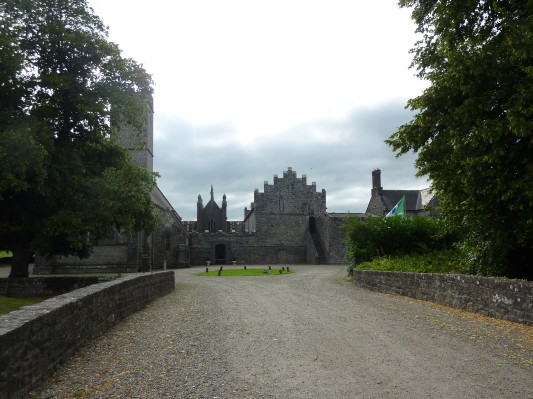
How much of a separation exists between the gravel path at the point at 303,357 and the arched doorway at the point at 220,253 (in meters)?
41.0

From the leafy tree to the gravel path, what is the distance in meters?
2.84

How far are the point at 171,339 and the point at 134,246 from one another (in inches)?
1158

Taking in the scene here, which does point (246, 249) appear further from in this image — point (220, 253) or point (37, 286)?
point (37, 286)

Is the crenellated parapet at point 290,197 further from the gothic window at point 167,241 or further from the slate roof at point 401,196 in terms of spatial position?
the gothic window at point 167,241

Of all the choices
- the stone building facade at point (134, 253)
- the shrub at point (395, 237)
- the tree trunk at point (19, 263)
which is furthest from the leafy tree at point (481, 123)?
the stone building facade at point (134, 253)

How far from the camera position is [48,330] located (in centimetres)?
613

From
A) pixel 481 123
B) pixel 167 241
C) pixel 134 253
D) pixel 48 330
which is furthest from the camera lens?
pixel 167 241

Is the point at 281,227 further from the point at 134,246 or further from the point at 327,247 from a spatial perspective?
the point at 134,246

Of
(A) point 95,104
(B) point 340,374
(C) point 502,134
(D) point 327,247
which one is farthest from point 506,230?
(D) point 327,247

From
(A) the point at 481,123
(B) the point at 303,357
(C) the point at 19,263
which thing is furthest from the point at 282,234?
(B) the point at 303,357

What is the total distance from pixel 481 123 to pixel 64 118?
49.2 ft

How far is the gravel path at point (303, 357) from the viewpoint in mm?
5602

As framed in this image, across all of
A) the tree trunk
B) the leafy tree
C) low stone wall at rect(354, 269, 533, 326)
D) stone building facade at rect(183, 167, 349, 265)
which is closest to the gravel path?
low stone wall at rect(354, 269, 533, 326)

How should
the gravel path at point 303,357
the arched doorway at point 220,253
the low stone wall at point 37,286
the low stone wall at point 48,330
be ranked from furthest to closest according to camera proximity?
the arched doorway at point 220,253, the low stone wall at point 37,286, the gravel path at point 303,357, the low stone wall at point 48,330
